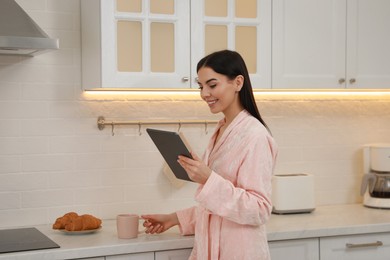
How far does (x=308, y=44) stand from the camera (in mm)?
3412

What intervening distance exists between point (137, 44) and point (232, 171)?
35.5 inches

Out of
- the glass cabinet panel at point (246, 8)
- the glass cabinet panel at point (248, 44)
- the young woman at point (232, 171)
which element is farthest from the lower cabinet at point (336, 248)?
the glass cabinet panel at point (246, 8)

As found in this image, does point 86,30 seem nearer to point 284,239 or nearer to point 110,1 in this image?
point 110,1

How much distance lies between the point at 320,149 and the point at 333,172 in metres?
0.17

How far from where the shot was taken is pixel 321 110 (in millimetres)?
3855

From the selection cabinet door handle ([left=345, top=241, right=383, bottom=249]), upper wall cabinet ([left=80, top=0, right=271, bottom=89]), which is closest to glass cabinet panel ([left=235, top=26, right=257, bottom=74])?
upper wall cabinet ([left=80, top=0, right=271, bottom=89])

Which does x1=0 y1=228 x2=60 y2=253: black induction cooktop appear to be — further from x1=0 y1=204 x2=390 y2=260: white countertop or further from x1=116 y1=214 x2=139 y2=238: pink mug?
x1=116 y1=214 x2=139 y2=238: pink mug

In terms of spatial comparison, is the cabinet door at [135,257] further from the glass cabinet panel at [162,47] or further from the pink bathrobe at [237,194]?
the glass cabinet panel at [162,47]

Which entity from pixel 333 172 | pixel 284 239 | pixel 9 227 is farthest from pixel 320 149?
pixel 9 227

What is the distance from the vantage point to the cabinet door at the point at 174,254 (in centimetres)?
285

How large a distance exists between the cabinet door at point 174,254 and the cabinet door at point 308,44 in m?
0.99

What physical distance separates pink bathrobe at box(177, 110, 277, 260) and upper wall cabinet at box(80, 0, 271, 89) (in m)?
0.63

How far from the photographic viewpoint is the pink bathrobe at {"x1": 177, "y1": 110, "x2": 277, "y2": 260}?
7.95 ft

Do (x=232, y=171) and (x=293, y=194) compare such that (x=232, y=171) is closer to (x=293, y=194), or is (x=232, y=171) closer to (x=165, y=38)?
(x=165, y=38)
